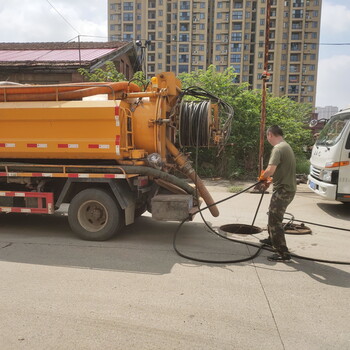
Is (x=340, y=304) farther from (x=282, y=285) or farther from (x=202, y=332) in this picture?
(x=202, y=332)

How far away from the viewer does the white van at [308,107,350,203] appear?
25.6 feet

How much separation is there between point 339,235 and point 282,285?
2949 mm

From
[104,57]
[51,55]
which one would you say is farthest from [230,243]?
[51,55]

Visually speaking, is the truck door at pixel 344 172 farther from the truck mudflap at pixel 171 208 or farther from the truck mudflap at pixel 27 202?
the truck mudflap at pixel 27 202

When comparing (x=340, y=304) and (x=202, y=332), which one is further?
(x=340, y=304)

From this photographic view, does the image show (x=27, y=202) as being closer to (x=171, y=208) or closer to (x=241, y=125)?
(x=171, y=208)

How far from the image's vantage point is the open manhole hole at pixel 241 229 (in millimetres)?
6566

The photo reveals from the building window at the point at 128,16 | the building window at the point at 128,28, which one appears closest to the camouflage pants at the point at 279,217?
the building window at the point at 128,28

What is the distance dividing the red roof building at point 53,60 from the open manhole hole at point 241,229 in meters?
11.6

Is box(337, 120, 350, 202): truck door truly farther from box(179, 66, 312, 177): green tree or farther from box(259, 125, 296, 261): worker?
box(179, 66, 312, 177): green tree

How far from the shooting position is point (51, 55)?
17.9m

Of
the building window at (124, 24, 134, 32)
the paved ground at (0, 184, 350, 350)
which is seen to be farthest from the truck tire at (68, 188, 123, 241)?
the building window at (124, 24, 134, 32)

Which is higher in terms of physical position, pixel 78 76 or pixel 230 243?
pixel 78 76

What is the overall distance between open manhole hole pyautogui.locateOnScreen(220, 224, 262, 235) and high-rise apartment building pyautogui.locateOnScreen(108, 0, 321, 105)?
243ft
